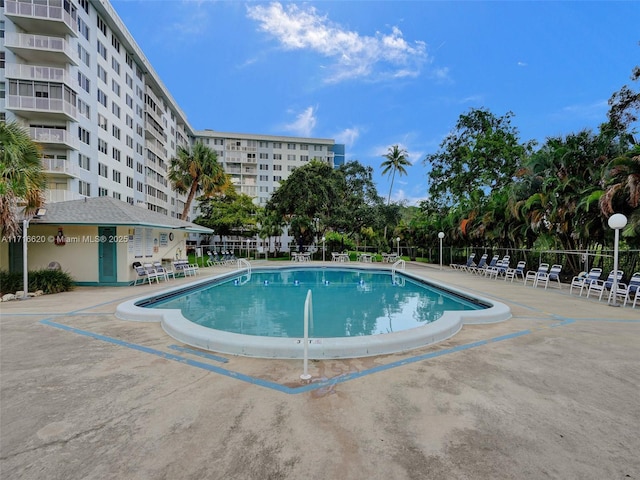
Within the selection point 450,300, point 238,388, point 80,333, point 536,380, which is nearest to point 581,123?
point 450,300

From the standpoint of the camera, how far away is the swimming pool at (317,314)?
4.98 m

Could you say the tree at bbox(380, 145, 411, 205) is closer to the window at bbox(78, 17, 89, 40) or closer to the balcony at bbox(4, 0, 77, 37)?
the window at bbox(78, 17, 89, 40)

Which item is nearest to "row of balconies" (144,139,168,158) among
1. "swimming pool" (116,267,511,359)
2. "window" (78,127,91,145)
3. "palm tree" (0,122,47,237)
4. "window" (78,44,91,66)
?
"window" (78,44,91,66)

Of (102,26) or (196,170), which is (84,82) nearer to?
Result: (102,26)

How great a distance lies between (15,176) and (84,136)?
766 inches

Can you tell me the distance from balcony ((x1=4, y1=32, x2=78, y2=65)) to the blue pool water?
21.2 meters

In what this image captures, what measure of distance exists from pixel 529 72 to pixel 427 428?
3280 centimetres

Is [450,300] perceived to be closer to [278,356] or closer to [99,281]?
[278,356]

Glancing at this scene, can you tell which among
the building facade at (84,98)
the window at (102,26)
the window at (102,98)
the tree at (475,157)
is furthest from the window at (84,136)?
the tree at (475,157)

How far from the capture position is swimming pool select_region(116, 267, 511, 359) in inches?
196

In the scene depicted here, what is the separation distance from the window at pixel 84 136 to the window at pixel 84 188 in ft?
10.7

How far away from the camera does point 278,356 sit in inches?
187

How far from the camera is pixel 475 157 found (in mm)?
26109

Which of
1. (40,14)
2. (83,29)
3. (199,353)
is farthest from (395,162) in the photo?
(199,353)
